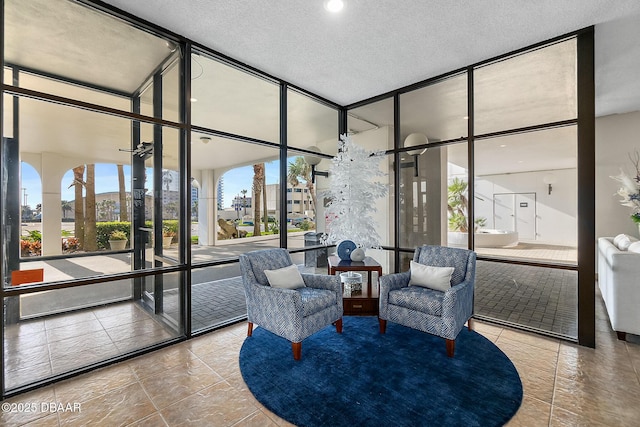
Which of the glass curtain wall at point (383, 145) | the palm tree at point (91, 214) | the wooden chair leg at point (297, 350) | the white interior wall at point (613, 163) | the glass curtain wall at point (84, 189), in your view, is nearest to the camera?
the glass curtain wall at point (84, 189)

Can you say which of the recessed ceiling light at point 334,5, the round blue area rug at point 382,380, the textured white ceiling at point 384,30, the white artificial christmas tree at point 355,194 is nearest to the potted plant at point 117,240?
the round blue area rug at point 382,380

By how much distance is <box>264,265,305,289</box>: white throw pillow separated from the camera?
9.56 feet

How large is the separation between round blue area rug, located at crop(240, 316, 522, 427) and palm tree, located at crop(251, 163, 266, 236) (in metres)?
1.39

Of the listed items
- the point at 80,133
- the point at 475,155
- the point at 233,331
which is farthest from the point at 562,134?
the point at 80,133

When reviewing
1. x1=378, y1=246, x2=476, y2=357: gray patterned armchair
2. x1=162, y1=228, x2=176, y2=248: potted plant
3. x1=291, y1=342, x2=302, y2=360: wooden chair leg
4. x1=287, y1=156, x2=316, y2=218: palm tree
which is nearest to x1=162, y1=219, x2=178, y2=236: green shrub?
x1=162, y1=228, x2=176, y2=248: potted plant

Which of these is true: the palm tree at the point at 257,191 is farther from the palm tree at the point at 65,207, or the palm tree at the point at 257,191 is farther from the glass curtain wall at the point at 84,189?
the palm tree at the point at 65,207

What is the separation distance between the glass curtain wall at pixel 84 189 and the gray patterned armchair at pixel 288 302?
818 mm

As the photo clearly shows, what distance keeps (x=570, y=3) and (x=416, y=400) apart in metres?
3.42

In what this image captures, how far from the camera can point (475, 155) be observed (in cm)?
362

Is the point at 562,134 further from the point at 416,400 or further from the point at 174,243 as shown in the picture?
the point at 174,243

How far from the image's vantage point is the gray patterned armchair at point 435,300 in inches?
101

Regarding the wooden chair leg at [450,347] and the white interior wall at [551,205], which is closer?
the wooden chair leg at [450,347]

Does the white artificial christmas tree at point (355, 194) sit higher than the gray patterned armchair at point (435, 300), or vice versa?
the white artificial christmas tree at point (355, 194)

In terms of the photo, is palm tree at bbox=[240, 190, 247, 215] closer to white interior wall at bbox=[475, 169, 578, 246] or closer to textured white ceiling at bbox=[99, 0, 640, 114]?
textured white ceiling at bbox=[99, 0, 640, 114]
